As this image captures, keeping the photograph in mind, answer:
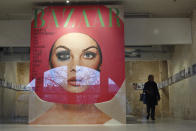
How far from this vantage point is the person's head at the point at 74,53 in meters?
7.14

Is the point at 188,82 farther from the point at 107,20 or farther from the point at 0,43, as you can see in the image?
the point at 0,43

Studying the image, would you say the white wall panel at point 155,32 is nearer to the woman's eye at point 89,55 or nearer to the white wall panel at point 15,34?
the woman's eye at point 89,55

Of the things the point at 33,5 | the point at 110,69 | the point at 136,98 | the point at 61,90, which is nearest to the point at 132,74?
the point at 136,98

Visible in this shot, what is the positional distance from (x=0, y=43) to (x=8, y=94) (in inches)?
75.1

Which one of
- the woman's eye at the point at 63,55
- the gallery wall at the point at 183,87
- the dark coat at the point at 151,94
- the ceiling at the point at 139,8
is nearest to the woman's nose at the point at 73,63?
the woman's eye at the point at 63,55

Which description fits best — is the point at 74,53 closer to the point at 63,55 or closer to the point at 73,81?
the point at 63,55

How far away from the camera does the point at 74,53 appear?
284 inches

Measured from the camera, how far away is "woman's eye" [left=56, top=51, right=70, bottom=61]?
7.21 meters

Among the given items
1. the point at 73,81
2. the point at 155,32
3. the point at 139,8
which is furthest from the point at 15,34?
the point at 155,32

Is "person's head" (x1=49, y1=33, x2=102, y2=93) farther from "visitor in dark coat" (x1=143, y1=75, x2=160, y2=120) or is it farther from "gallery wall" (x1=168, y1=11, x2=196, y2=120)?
"gallery wall" (x1=168, y1=11, x2=196, y2=120)

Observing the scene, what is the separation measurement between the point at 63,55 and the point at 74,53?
318 millimetres

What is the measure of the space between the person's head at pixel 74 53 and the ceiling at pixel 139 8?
1.11 m

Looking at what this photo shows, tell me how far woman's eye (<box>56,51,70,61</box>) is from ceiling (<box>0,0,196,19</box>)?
146cm

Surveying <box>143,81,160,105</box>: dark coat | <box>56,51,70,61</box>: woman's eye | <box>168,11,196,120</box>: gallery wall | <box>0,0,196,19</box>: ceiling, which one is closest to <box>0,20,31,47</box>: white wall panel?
<box>0,0,196,19</box>: ceiling
